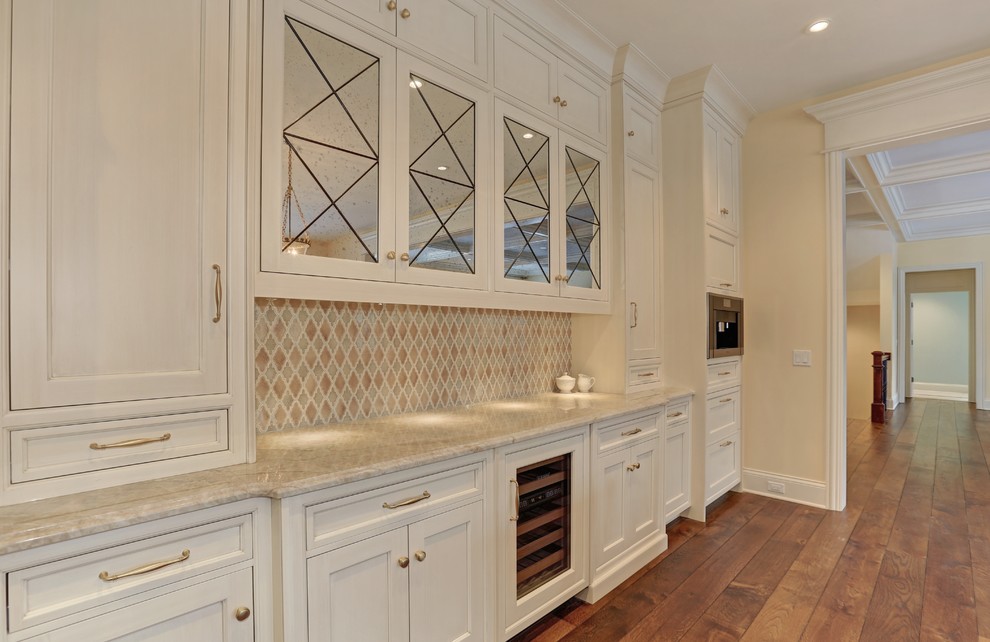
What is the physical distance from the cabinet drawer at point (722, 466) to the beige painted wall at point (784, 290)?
0.15m

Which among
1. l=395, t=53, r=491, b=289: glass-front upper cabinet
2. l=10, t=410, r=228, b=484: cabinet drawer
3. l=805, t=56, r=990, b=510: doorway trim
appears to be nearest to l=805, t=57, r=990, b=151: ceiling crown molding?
l=805, t=56, r=990, b=510: doorway trim

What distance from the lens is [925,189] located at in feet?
17.9

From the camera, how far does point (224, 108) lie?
1.38 m

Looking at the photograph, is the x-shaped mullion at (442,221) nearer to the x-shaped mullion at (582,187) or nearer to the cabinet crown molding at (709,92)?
the x-shaped mullion at (582,187)

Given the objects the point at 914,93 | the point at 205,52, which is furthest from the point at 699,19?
the point at 205,52

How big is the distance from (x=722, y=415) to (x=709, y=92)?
2.15m

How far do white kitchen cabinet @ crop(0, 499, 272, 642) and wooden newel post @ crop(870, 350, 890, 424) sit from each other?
25.6ft

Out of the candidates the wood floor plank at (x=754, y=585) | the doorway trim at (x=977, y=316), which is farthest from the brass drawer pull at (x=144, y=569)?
the doorway trim at (x=977, y=316)

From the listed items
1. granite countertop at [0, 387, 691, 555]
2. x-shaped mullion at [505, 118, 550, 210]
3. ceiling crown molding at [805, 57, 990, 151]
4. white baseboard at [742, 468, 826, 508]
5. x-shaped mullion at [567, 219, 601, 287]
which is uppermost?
ceiling crown molding at [805, 57, 990, 151]

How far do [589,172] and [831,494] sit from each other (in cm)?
275

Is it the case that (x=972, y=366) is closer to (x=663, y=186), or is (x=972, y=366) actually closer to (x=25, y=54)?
(x=663, y=186)

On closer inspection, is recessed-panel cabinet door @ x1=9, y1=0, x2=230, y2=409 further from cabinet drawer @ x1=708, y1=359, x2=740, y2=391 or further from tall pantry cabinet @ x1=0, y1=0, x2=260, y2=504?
cabinet drawer @ x1=708, y1=359, x2=740, y2=391

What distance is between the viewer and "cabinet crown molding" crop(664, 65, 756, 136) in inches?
124

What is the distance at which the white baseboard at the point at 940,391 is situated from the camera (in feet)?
29.9
